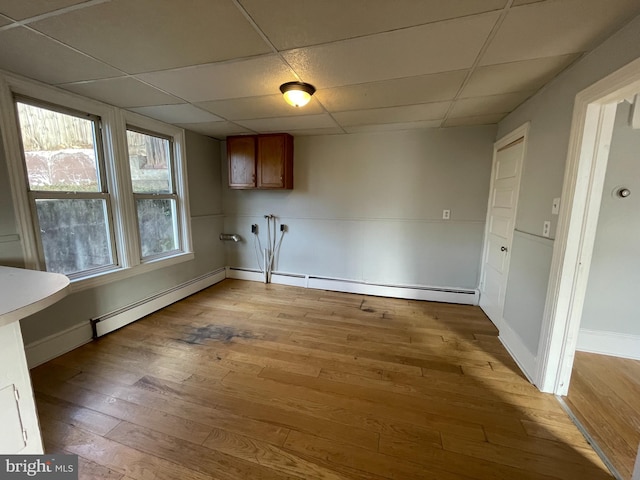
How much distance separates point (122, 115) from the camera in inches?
104

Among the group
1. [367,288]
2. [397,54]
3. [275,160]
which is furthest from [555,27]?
[367,288]

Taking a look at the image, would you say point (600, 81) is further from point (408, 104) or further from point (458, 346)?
point (458, 346)

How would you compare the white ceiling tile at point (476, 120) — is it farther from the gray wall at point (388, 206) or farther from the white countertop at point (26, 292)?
the white countertop at point (26, 292)

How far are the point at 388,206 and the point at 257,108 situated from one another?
2.04m

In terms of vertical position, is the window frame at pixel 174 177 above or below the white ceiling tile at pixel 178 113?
below

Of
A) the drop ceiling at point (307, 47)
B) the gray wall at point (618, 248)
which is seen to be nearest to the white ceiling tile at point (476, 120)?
the drop ceiling at point (307, 47)

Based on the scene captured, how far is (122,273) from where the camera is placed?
2.69 meters

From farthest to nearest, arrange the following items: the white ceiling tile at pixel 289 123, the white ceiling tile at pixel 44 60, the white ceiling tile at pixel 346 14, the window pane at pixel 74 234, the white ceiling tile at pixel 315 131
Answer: the white ceiling tile at pixel 315 131 → the white ceiling tile at pixel 289 123 → the window pane at pixel 74 234 → the white ceiling tile at pixel 44 60 → the white ceiling tile at pixel 346 14

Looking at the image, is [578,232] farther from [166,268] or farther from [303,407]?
[166,268]

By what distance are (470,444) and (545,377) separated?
868 mm

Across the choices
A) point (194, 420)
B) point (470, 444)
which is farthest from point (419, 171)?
point (194, 420)

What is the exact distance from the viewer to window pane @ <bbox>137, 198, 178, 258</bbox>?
9.96 ft

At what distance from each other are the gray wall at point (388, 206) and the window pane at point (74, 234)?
6.30 feet

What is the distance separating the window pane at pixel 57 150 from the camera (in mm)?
2047
